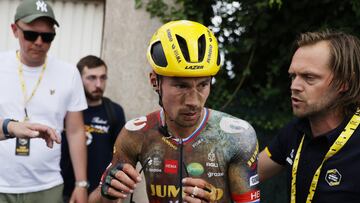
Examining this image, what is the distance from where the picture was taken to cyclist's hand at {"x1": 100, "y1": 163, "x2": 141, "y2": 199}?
7.67 feet

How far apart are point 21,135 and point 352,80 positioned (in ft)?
6.79

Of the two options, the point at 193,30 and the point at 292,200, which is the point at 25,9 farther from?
the point at 292,200

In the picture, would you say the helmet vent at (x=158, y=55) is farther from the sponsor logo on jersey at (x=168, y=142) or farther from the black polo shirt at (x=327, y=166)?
→ the black polo shirt at (x=327, y=166)

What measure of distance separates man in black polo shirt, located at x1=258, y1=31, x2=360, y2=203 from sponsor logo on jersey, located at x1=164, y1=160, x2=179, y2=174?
A: 31.4 inches

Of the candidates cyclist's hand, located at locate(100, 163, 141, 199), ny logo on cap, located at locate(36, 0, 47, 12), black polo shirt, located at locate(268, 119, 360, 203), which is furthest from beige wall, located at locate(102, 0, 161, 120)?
cyclist's hand, located at locate(100, 163, 141, 199)

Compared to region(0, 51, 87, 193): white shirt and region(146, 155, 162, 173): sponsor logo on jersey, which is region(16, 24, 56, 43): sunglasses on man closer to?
region(0, 51, 87, 193): white shirt

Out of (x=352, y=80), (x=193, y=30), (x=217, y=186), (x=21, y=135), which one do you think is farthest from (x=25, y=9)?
(x=352, y=80)

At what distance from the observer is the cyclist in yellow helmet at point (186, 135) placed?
2586 mm

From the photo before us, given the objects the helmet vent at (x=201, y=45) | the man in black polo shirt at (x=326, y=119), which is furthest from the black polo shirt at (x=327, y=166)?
the helmet vent at (x=201, y=45)

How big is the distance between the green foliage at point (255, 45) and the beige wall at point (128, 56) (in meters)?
0.23

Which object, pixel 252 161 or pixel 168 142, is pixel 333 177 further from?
pixel 168 142

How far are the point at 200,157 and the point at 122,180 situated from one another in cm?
54

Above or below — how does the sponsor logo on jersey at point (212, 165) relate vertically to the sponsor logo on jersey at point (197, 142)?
below

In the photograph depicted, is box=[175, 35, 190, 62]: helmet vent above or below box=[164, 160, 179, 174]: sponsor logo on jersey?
above
